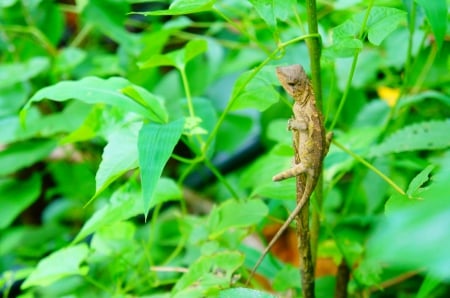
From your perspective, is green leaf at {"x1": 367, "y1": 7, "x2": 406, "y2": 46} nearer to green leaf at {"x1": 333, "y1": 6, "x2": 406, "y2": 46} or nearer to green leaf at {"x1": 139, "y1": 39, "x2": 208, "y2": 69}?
green leaf at {"x1": 333, "y1": 6, "x2": 406, "y2": 46}

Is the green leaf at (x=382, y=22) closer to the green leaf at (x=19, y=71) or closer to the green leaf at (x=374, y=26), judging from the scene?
the green leaf at (x=374, y=26)

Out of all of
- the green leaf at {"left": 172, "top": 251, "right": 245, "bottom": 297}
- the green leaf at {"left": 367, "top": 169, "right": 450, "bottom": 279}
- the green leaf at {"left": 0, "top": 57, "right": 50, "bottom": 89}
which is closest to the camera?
the green leaf at {"left": 367, "top": 169, "right": 450, "bottom": 279}

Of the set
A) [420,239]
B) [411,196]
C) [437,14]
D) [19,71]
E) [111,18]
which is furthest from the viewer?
[111,18]

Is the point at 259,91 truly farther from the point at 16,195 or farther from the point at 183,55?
the point at 16,195

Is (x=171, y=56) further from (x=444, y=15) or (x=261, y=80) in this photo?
(x=444, y=15)

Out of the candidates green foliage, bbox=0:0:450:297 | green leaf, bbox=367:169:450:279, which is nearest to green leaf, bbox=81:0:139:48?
green foliage, bbox=0:0:450:297

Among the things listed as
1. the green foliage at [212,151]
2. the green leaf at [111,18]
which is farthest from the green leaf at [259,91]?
the green leaf at [111,18]

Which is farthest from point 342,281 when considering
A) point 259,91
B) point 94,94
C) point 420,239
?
point 420,239
